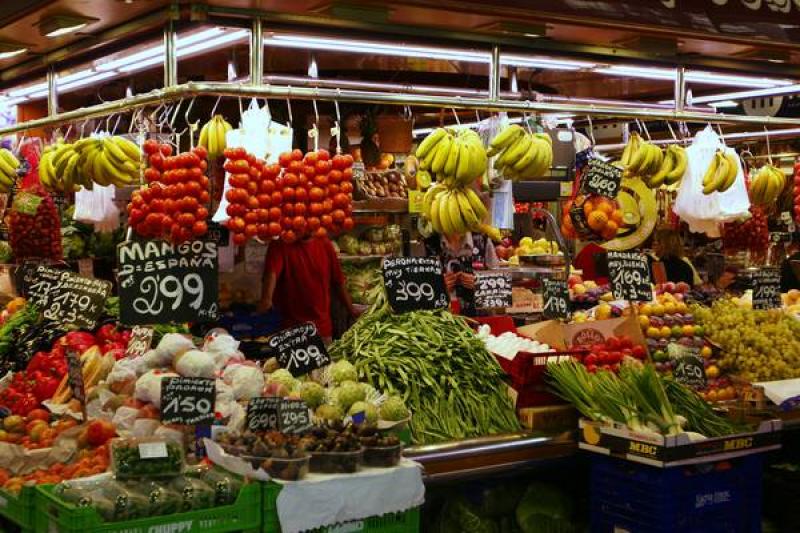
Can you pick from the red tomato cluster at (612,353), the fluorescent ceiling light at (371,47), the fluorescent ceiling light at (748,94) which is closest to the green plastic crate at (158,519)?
the red tomato cluster at (612,353)

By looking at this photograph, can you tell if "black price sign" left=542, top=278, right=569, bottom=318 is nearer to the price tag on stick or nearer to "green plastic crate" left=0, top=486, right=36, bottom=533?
the price tag on stick

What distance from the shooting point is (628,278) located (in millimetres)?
5953

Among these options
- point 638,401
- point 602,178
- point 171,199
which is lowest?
point 638,401

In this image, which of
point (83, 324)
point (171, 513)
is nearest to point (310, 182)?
point (83, 324)

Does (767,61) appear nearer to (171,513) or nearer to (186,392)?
(186,392)

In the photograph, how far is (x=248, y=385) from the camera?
4465 millimetres

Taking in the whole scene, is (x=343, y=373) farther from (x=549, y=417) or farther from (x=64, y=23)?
(x=64, y=23)

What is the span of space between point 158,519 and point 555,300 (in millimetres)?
3127

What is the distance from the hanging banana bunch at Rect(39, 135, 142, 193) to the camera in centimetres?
580

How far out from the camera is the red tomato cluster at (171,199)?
16.1 feet

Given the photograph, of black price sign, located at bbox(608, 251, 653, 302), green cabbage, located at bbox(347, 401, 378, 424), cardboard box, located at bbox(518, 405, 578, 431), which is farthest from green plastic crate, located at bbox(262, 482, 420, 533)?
black price sign, located at bbox(608, 251, 653, 302)

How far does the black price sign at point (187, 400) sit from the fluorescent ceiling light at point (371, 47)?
1806 mm

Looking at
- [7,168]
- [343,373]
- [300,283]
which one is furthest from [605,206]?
[7,168]

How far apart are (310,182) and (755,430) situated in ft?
7.96
